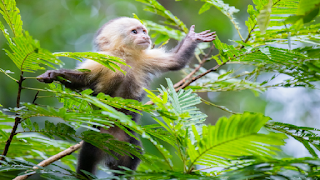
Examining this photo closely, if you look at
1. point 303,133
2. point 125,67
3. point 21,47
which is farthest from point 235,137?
point 125,67

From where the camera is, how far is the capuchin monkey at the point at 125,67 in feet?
9.28

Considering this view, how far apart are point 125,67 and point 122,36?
1.96 ft

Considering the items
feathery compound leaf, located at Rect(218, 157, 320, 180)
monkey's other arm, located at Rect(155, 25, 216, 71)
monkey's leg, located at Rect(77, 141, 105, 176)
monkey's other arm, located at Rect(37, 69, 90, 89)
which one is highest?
monkey's other arm, located at Rect(155, 25, 216, 71)

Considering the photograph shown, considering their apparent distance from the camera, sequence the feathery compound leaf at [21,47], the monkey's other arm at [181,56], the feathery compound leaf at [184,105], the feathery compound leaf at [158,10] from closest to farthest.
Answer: the feathery compound leaf at [21,47] < the feathery compound leaf at [184,105] < the feathery compound leaf at [158,10] < the monkey's other arm at [181,56]

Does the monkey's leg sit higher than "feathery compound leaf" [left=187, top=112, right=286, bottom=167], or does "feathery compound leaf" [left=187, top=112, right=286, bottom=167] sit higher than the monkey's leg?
"feathery compound leaf" [left=187, top=112, right=286, bottom=167]

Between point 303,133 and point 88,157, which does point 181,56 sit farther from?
point 303,133

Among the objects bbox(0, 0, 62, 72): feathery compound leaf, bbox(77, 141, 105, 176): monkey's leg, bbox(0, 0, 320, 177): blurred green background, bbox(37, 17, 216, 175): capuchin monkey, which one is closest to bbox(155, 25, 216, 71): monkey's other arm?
bbox(37, 17, 216, 175): capuchin monkey

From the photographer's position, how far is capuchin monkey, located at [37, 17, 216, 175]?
2828mm

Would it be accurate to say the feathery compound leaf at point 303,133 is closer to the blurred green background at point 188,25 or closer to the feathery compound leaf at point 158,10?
the feathery compound leaf at point 158,10

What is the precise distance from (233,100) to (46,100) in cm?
544

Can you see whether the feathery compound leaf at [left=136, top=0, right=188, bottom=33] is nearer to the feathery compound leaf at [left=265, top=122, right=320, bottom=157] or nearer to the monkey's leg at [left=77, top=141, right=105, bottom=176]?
the feathery compound leaf at [left=265, top=122, right=320, bottom=157]

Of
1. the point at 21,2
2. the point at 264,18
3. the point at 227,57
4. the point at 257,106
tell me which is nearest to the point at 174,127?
the point at 264,18

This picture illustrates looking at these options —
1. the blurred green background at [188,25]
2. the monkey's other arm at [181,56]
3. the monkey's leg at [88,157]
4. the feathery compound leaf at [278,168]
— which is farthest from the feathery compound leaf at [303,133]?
the blurred green background at [188,25]

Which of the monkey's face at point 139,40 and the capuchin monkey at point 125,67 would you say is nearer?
the capuchin monkey at point 125,67
